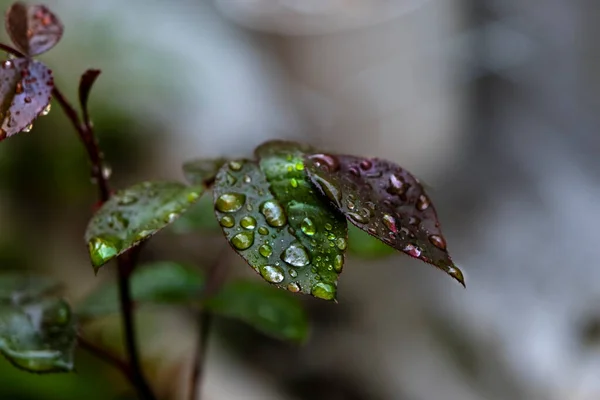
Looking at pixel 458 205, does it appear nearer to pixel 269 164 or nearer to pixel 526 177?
pixel 526 177

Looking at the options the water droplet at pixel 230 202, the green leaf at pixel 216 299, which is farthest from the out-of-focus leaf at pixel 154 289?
the water droplet at pixel 230 202

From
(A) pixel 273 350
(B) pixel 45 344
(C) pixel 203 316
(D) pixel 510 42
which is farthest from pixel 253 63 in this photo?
(B) pixel 45 344

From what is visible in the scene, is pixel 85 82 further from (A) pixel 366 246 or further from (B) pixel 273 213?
(A) pixel 366 246

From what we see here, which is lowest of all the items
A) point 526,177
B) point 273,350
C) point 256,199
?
point 273,350

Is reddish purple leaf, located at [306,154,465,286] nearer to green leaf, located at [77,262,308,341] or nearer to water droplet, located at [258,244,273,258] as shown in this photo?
water droplet, located at [258,244,273,258]

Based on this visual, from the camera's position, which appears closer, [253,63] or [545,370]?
[545,370]

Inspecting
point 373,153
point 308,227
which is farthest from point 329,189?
point 373,153

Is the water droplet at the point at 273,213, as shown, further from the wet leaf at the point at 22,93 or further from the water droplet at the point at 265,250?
the wet leaf at the point at 22,93
